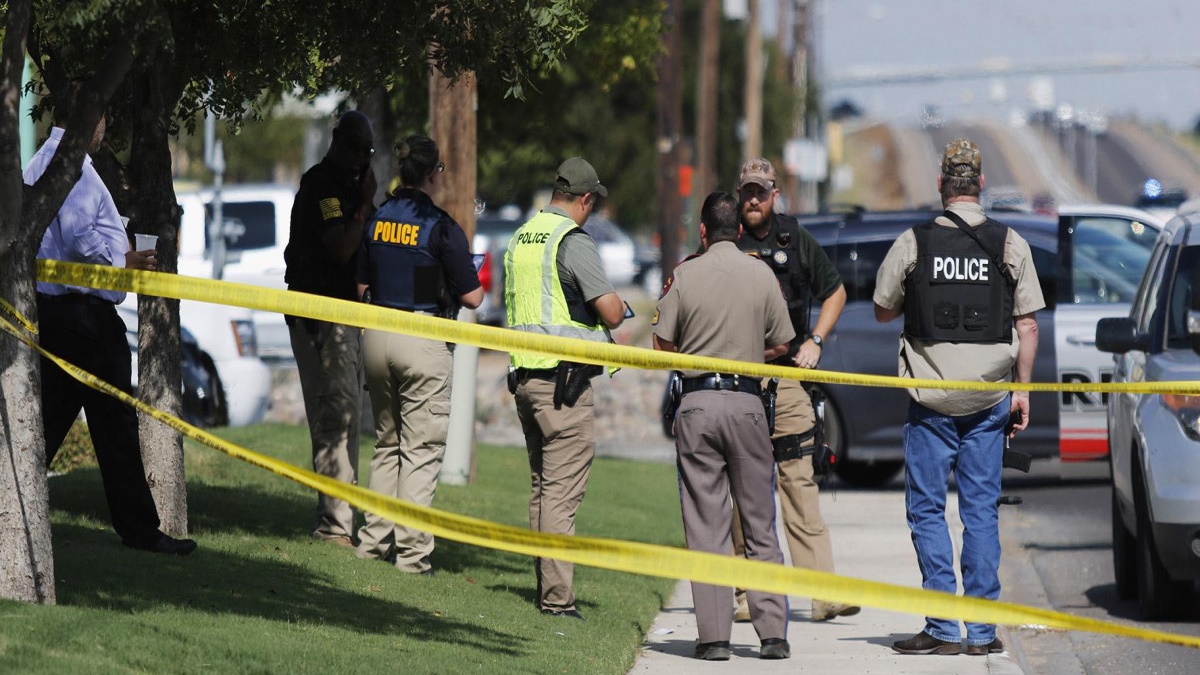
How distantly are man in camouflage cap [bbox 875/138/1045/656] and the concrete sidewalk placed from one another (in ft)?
0.69

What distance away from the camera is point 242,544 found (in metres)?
7.95

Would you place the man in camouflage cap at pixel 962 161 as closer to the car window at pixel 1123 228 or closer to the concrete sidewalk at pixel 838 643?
the concrete sidewalk at pixel 838 643

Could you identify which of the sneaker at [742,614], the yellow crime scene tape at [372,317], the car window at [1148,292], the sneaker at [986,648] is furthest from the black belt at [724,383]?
the car window at [1148,292]

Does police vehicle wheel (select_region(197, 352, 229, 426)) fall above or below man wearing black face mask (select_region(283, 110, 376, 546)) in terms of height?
below

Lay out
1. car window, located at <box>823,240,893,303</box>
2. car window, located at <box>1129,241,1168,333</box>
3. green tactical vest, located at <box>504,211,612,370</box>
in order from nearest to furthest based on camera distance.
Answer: green tactical vest, located at <box>504,211,612,370</box>, car window, located at <box>1129,241,1168,333</box>, car window, located at <box>823,240,893,303</box>

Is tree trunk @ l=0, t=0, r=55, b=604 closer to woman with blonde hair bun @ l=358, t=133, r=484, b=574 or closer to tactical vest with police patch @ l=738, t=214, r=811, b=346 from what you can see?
woman with blonde hair bun @ l=358, t=133, r=484, b=574

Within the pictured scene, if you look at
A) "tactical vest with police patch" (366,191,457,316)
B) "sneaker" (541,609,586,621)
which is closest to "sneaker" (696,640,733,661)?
"sneaker" (541,609,586,621)

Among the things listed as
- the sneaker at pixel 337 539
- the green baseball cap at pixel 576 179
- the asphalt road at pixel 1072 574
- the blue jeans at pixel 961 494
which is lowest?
the asphalt road at pixel 1072 574

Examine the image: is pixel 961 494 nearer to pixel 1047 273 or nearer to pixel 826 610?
pixel 826 610

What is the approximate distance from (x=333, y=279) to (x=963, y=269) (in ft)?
9.42

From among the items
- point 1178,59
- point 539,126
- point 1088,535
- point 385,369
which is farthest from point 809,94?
point 1178,59

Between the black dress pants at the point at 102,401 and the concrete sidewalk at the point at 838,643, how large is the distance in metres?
2.16

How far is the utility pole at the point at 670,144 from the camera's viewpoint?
28016 mm

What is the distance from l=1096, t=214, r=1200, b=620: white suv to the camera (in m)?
7.77
